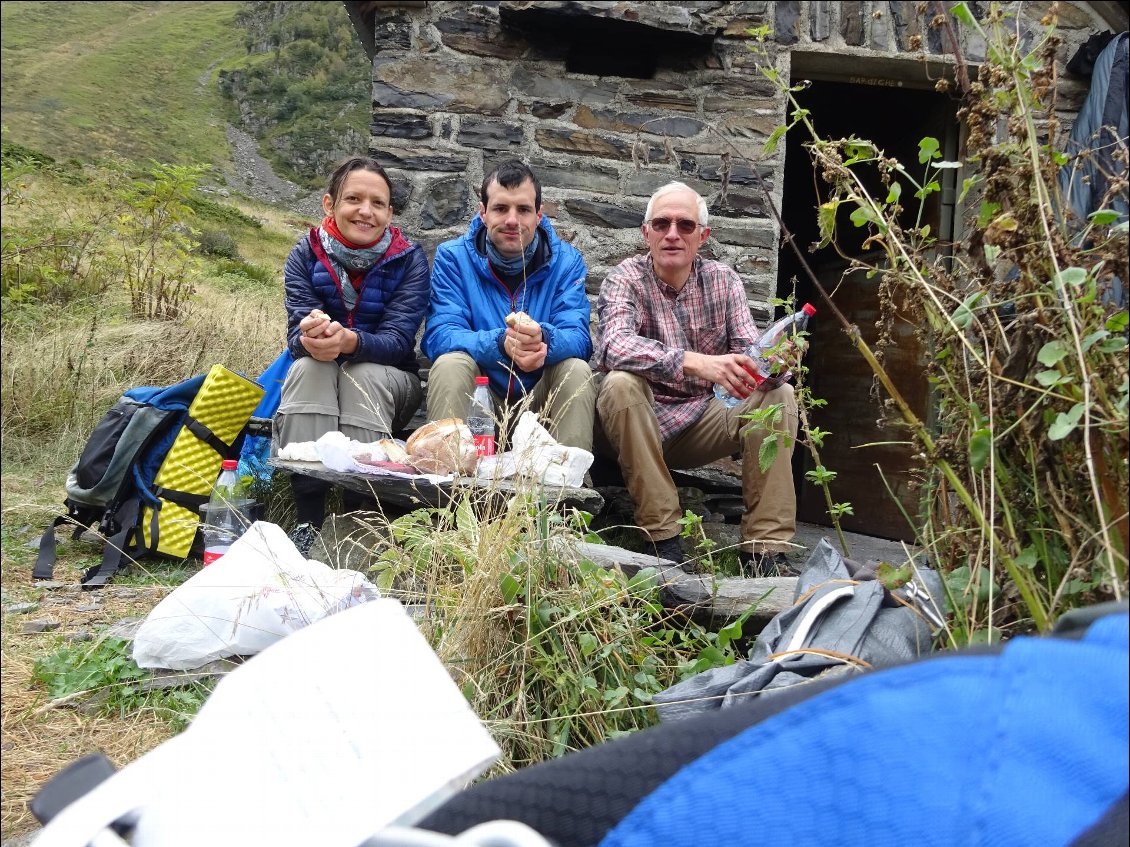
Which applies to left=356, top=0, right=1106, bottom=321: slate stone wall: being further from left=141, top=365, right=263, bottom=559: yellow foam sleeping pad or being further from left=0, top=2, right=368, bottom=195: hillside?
left=0, top=2, right=368, bottom=195: hillside

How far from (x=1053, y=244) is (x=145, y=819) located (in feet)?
3.90

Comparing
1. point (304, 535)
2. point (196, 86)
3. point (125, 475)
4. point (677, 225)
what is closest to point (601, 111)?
point (677, 225)

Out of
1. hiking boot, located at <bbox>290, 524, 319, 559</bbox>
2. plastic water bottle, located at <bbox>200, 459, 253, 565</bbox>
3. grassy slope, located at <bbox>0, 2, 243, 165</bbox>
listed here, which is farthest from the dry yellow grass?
grassy slope, located at <bbox>0, 2, 243, 165</bbox>

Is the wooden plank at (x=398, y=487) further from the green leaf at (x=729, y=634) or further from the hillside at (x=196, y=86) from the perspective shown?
the hillside at (x=196, y=86)

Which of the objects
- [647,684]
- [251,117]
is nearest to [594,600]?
[647,684]

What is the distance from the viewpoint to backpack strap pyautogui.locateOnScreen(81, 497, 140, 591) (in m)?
3.04

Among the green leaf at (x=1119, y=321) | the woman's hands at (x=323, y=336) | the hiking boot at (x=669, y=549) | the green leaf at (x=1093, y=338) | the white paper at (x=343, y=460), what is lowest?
the hiking boot at (x=669, y=549)

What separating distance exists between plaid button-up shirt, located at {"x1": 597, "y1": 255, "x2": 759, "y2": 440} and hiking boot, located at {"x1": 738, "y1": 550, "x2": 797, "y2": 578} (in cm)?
57

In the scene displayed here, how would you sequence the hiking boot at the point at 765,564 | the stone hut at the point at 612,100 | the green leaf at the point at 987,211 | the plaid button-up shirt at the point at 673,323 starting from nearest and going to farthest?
1. the green leaf at the point at 987,211
2. the hiking boot at the point at 765,564
3. the plaid button-up shirt at the point at 673,323
4. the stone hut at the point at 612,100

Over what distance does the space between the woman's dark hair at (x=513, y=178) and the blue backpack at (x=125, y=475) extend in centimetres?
158

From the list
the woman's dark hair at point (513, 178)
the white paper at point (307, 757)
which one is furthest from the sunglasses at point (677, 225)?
the white paper at point (307, 757)

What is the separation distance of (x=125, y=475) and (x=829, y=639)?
2.77 meters

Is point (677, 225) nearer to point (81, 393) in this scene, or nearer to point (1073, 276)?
point (1073, 276)

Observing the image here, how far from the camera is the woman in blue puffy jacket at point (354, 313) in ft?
11.2
